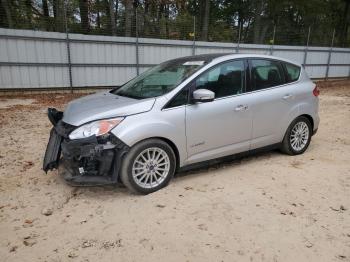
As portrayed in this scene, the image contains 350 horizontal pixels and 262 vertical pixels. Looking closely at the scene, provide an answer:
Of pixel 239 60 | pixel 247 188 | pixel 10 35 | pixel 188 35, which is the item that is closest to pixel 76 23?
pixel 10 35

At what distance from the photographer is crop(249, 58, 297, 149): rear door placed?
182 inches

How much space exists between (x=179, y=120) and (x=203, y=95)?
0.42 meters

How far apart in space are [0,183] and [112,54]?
353 inches

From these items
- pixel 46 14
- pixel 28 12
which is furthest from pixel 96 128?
pixel 28 12

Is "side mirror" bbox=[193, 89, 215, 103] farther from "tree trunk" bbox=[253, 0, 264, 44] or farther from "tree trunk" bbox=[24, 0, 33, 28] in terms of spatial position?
"tree trunk" bbox=[253, 0, 264, 44]

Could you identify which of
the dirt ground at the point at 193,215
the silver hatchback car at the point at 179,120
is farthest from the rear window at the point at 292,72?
the dirt ground at the point at 193,215

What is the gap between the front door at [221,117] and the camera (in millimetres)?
4090

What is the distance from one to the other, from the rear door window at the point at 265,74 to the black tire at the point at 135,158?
1.61 meters

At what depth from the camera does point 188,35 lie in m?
14.3

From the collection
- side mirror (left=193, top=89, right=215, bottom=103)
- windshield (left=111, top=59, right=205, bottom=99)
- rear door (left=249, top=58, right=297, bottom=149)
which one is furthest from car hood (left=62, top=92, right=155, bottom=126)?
rear door (left=249, top=58, right=297, bottom=149)

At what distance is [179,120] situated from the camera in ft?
12.9

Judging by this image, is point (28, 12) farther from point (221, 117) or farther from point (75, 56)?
point (221, 117)

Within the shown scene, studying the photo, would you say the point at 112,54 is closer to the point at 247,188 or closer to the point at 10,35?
the point at 10,35

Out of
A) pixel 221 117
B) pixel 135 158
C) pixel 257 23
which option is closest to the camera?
pixel 135 158
